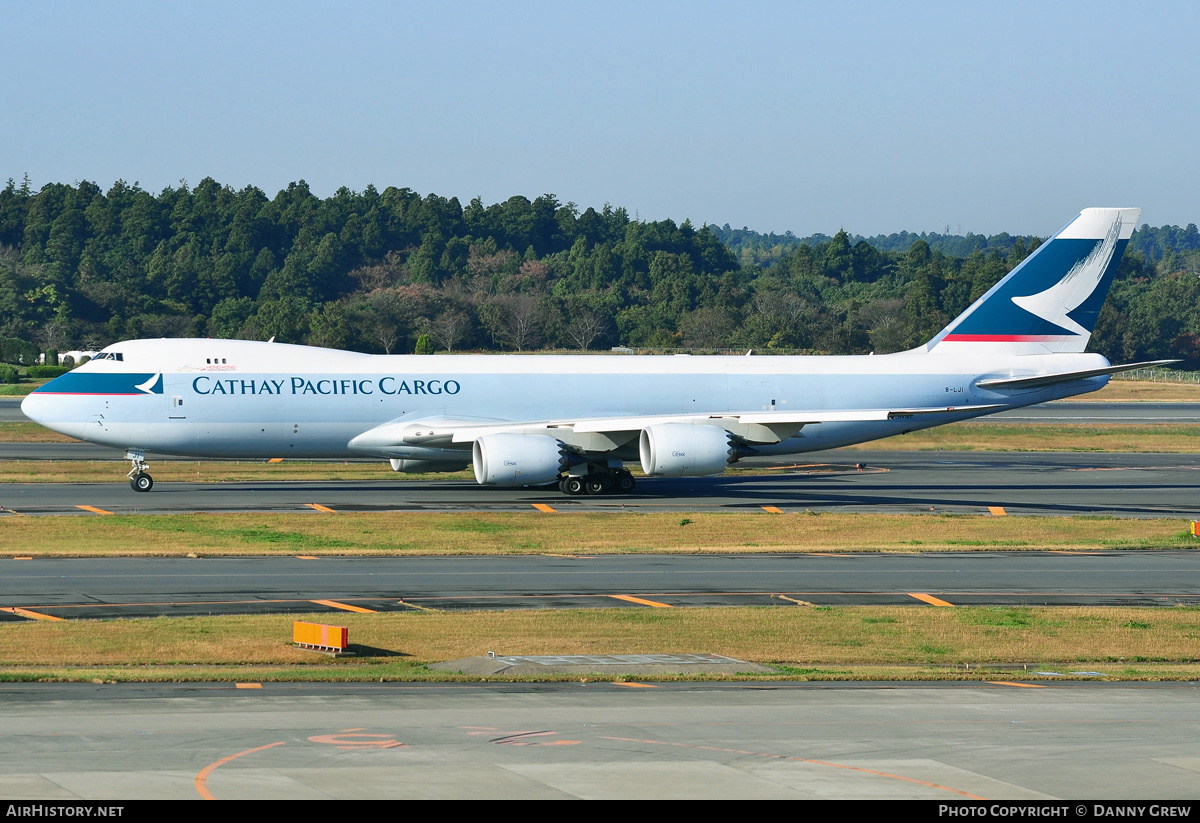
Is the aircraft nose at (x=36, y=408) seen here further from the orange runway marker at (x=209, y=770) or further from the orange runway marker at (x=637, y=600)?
the orange runway marker at (x=209, y=770)

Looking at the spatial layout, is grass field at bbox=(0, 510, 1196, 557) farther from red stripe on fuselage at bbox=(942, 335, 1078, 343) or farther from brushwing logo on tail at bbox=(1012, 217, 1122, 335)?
brushwing logo on tail at bbox=(1012, 217, 1122, 335)

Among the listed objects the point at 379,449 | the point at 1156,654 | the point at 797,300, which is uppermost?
the point at 797,300

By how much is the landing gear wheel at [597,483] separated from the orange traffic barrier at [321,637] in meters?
25.0

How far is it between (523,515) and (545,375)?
27.4 feet

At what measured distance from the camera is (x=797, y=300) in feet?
614

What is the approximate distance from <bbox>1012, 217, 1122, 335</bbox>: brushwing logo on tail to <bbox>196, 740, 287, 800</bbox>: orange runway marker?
43245 mm

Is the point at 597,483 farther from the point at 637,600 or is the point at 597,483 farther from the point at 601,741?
the point at 601,741

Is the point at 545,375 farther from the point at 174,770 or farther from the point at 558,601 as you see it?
the point at 174,770

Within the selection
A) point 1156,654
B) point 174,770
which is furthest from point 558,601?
point 174,770

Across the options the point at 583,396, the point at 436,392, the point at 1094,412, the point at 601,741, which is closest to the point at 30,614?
the point at 601,741

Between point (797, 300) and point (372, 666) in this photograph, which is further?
point (797, 300)

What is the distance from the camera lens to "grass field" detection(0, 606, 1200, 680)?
22.6 m

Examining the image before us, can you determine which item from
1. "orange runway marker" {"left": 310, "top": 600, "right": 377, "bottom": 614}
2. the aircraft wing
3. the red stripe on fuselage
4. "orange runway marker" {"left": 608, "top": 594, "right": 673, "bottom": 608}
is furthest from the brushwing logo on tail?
"orange runway marker" {"left": 310, "top": 600, "right": 377, "bottom": 614}

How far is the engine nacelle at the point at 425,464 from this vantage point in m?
48.2
